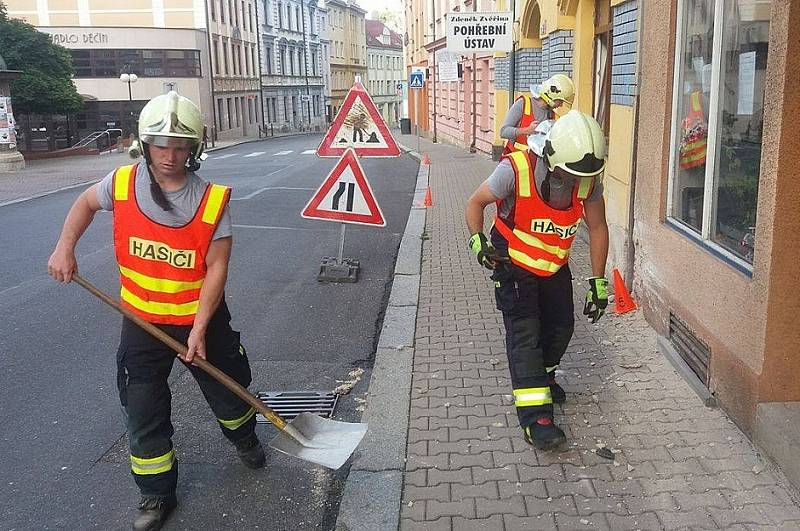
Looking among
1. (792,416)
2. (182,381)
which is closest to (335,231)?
(182,381)

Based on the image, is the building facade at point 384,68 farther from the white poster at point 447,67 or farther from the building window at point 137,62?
the white poster at point 447,67

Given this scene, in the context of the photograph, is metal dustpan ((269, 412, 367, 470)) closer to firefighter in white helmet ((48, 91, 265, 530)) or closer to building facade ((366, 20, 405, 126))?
firefighter in white helmet ((48, 91, 265, 530))

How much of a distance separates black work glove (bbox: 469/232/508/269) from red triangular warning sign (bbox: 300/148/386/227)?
382 centimetres

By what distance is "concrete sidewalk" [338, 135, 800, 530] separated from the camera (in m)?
3.31

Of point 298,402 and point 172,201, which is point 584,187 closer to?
point 172,201

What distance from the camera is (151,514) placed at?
11.1ft

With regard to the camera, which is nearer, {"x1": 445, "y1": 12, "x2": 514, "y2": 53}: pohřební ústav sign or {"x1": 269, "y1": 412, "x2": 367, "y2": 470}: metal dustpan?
{"x1": 269, "y1": 412, "x2": 367, "y2": 470}: metal dustpan

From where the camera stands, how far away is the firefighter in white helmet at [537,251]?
3908 mm

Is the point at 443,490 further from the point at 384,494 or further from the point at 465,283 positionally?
the point at 465,283

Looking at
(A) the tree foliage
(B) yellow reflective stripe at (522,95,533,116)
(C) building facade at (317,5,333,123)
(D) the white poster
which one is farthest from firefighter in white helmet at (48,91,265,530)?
(C) building facade at (317,5,333,123)

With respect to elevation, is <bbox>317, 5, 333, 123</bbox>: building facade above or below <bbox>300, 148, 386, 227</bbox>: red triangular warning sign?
above

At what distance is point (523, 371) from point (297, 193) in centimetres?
1239

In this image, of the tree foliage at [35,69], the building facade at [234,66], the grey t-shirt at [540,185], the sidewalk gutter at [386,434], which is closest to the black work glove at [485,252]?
the grey t-shirt at [540,185]

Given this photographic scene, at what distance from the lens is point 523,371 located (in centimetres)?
404
